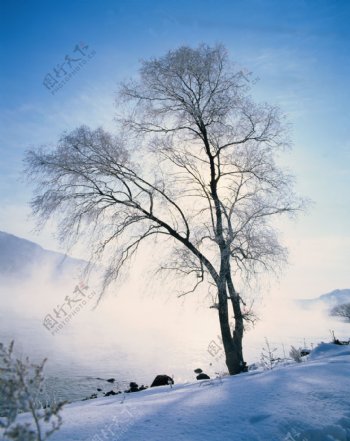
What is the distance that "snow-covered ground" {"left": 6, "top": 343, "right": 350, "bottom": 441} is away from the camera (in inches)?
111

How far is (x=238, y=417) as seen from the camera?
122 inches

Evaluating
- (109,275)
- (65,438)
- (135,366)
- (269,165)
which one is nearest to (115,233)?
(109,275)

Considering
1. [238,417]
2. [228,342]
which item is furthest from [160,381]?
[238,417]

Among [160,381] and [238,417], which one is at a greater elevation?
[160,381]

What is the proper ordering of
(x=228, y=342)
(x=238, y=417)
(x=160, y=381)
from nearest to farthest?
1. (x=238, y=417)
2. (x=228, y=342)
3. (x=160, y=381)

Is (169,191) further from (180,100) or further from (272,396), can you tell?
(272,396)

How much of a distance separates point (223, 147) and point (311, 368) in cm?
826

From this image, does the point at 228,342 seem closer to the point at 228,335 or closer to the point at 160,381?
the point at 228,335

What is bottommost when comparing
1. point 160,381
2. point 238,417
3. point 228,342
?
point 238,417

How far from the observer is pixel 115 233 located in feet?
34.6

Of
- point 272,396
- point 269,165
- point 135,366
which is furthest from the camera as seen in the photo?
point 135,366

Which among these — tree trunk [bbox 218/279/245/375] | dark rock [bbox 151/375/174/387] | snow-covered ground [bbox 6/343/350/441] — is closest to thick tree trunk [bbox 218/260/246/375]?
tree trunk [bbox 218/279/245/375]

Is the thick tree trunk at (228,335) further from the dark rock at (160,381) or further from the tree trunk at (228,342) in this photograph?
the dark rock at (160,381)

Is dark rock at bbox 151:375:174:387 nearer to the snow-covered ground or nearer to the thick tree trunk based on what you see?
the thick tree trunk
